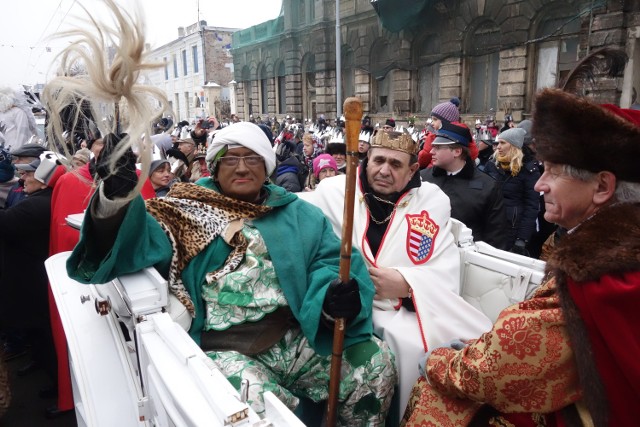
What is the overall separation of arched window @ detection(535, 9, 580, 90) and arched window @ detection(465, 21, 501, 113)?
141 cm

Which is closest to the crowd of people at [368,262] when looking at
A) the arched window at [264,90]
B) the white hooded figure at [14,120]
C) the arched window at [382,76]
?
the white hooded figure at [14,120]

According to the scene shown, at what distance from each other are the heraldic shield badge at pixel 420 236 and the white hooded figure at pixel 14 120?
21.2 feet

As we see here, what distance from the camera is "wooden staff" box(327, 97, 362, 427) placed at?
1800 millimetres

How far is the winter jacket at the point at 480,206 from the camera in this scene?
3633 millimetres

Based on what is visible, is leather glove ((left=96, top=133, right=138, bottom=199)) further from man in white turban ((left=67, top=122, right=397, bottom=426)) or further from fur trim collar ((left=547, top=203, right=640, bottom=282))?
fur trim collar ((left=547, top=203, right=640, bottom=282))

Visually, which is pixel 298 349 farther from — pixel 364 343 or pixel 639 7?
pixel 639 7

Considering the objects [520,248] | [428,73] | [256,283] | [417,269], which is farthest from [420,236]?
[428,73]

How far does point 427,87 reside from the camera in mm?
18031

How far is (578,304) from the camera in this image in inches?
54.2

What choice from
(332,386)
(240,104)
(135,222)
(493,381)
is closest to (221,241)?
(135,222)

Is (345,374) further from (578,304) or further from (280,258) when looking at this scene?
(578,304)

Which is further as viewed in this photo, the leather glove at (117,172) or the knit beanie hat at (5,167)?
the knit beanie hat at (5,167)

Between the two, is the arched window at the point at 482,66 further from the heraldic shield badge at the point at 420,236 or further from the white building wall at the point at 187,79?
the white building wall at the point at 187,79

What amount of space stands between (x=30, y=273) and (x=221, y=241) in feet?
6.67
